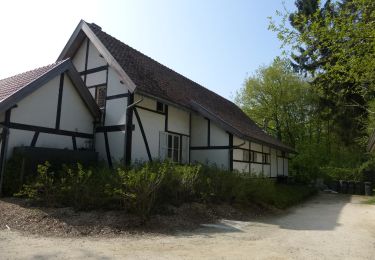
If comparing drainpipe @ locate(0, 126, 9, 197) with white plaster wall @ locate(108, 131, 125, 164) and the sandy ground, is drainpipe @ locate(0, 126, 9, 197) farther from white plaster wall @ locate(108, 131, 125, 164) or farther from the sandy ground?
white plaster wall @ locate(108, 131, 125, 164)

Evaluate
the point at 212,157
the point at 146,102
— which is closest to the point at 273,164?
the point at 212,157

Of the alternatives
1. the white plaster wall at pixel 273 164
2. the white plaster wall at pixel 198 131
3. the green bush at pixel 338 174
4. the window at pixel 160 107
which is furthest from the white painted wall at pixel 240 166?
the green bush at pixel 338 174

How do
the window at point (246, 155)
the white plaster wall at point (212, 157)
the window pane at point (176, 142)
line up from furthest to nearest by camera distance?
the window at point (246, 155) → the window pane at point (176, 142) → the white plaster wall at point (212, 157)

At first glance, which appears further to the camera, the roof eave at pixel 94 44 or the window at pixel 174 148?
the window at pixel 174 148

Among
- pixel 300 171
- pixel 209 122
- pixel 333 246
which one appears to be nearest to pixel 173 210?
pixel 333 246

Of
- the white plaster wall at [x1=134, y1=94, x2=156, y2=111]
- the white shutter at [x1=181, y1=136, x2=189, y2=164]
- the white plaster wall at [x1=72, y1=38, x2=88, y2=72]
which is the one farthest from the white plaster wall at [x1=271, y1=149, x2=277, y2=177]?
the white plaster wall at [x1=72, y1=38, x2=88, y2=72]

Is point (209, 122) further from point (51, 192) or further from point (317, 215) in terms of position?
point (51, 192)

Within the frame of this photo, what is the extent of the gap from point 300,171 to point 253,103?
10201mm

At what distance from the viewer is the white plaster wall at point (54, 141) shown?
12586mm

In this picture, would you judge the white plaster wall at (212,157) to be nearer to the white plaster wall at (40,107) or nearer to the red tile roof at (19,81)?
the white plaster wall at (40,107)

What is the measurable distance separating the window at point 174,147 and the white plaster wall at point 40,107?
15.8ft

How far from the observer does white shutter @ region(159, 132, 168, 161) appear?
15655mm

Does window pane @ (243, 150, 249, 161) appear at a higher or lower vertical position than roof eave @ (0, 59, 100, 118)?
lower

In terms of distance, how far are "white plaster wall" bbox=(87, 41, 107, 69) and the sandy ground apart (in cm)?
899
